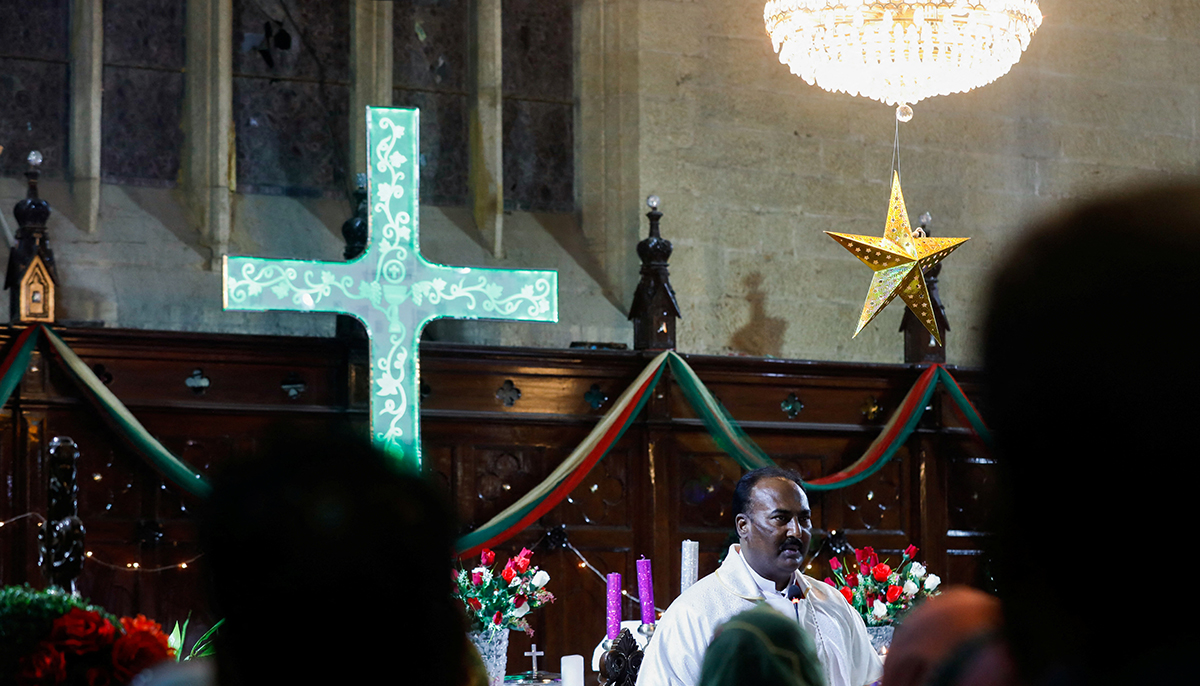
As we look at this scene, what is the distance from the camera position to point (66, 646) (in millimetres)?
1984

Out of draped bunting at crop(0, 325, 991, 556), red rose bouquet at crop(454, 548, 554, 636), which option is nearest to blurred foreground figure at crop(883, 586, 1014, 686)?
red rose bouquet at crop(454, 548, 554, 636)

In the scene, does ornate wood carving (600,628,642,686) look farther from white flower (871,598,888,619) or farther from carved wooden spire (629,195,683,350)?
carved wooden spire (629,195,683,350)

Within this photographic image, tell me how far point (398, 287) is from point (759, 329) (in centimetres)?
264

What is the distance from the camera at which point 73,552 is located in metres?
5.78

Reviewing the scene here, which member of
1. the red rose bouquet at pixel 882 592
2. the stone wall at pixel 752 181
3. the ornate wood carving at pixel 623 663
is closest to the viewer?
the ornate wood carving at pixel 623 663

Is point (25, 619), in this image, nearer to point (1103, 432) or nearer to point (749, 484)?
point (1103, 432)

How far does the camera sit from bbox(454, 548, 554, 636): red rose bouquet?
550cm

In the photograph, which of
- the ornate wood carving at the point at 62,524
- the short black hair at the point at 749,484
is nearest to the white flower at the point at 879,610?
the short black hair at the point at 749,484

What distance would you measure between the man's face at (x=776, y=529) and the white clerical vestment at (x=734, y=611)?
0.15ft

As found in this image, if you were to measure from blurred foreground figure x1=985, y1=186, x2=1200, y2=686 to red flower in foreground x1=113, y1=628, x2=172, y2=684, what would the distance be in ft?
5.20

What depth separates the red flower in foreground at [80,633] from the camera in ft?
6.52

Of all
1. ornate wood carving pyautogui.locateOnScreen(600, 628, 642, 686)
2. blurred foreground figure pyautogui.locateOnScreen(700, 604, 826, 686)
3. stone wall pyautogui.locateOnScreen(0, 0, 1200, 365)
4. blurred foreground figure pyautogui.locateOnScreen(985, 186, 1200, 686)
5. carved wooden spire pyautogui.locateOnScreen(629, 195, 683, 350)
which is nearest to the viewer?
blurred foreground figure pyautogui.locateOnScreen(985, 186, 1200, 686)

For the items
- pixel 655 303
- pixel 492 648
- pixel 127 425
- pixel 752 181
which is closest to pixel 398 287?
pixel 127 425

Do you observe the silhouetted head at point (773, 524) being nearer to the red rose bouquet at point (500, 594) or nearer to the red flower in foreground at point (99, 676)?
the red rose bouquet at point (500, 594)
